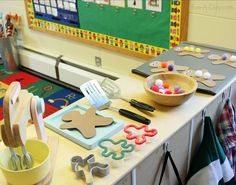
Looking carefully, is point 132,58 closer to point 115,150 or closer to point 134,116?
point 134,116

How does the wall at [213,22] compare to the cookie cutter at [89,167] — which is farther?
the wall at [213,22]

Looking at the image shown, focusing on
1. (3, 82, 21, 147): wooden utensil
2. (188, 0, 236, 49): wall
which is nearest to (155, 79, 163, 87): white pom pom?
(3, 82, 21, 147): wooden utensil

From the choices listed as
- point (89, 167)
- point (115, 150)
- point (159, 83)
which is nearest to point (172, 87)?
point (159, 83)

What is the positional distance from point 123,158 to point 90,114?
24 cm

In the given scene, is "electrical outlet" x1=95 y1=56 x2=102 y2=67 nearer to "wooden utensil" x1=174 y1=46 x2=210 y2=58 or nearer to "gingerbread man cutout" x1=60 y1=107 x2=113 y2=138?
"wooden utensil" x1=174 y1=46 x2=210 y2=58

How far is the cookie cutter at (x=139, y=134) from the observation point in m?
0.97

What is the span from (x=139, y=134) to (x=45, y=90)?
1947 millimetres

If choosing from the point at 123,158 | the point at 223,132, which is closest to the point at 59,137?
the point at 123,158

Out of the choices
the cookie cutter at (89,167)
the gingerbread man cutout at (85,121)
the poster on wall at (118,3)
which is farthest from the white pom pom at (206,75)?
the poster on wall at (118,3)

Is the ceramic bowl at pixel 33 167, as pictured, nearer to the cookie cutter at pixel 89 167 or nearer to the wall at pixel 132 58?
the cookie cutter at pixel 89 167

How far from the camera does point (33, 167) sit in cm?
82

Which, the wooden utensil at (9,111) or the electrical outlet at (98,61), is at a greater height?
the wooden utensil at (9,111)

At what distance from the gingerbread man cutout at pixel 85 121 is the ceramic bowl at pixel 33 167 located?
16 centimetres

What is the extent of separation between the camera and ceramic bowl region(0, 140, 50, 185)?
80 centimetres
